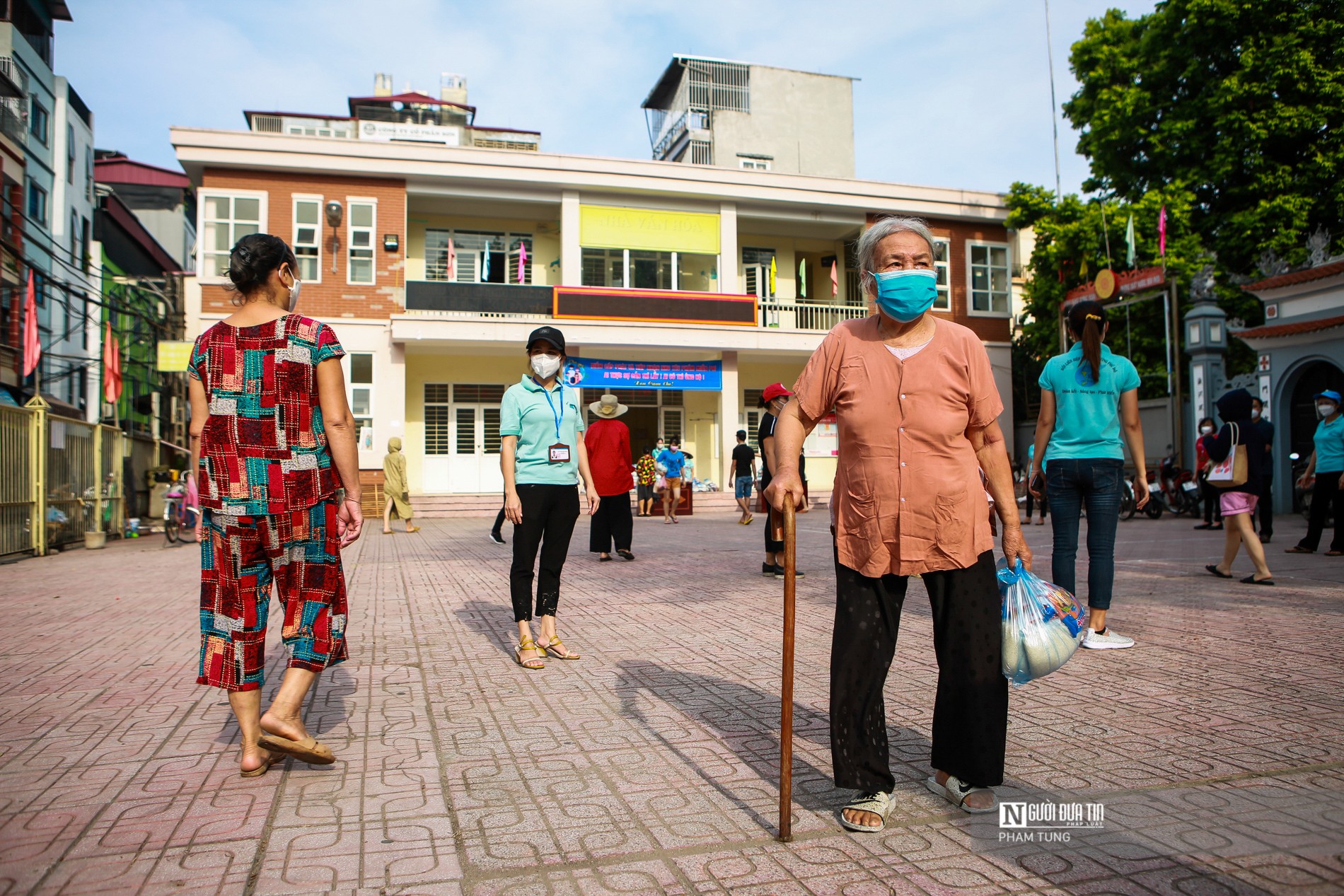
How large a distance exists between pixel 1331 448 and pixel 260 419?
1098 cm

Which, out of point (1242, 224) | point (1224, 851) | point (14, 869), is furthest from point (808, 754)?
point (1242, 224)

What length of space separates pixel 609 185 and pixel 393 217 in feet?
18.0

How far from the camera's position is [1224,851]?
8.06 feet

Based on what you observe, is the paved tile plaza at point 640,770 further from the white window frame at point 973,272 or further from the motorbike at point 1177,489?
the white window frame at point 973,272

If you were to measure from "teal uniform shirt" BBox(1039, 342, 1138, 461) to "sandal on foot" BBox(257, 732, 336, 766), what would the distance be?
3979mm

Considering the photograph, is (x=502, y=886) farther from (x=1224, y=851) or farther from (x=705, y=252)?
(x=705, y=252)

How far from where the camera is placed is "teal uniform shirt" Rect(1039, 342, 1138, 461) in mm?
5086

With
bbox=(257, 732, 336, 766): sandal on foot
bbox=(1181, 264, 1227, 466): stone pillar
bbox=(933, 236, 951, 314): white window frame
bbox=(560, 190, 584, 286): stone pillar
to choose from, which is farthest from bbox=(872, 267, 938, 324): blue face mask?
bbox=(933, 236, 951, 314): white window frame

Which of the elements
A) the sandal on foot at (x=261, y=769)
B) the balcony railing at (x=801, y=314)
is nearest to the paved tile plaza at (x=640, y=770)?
the sandal on foot at (x=261, y=769)

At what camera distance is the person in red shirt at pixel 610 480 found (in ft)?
34.0

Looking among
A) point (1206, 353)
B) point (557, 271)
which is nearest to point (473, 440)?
point (557, 271)

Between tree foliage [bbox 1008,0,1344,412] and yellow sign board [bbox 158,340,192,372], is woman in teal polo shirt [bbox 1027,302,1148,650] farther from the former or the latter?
tree foliage [bbox 1008,0,1344,412]

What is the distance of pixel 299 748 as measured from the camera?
126 inches

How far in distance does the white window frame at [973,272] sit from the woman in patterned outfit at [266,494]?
26.2 metres
